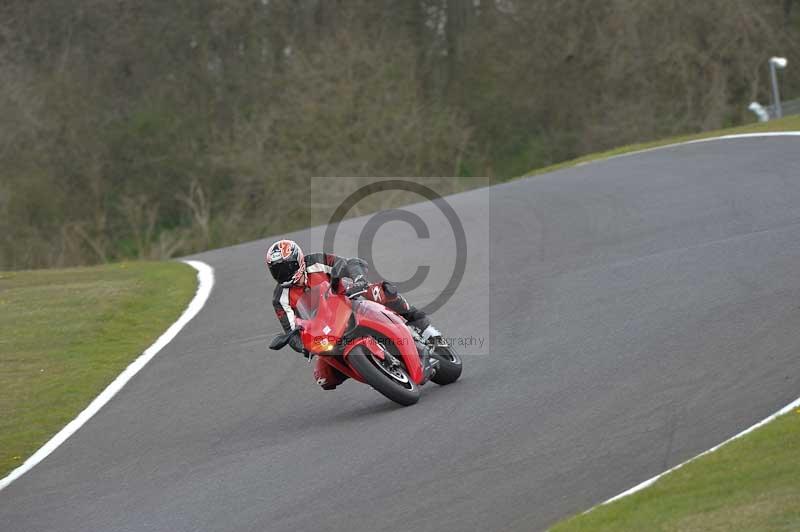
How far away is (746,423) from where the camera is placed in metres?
7.89

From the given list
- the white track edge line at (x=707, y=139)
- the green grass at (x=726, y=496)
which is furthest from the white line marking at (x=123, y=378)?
the white track edge line at (x=707, y=139)

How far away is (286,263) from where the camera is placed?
957cm

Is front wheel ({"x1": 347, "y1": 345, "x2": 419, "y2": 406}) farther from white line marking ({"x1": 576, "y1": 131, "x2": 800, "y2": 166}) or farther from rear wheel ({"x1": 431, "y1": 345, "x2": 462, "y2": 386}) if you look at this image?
white line marking ({"x1": 576, "y1": 131, "x2": 800, "y2": 166})

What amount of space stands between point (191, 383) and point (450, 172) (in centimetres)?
2963

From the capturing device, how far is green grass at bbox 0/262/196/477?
470 inches

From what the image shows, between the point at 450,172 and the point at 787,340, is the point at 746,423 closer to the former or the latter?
the point at 787,340

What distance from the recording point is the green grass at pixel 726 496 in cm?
611

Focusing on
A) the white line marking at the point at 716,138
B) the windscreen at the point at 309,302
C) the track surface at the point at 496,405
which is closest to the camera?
the track surface at the point at 496,405

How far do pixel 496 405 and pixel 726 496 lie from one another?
3.06 m

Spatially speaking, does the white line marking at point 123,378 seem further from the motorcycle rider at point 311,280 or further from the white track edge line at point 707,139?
the white track edge line at point 707,139

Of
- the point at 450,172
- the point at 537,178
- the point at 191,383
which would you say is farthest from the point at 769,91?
the point at 191,383

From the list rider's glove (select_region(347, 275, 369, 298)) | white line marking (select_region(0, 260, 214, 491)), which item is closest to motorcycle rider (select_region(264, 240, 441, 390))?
rider's glove (select_region(347, 275, 369, 298))

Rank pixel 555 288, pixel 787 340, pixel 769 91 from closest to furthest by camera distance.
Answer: pixel 787 340 → pixel 555 288 → pixel 769 91

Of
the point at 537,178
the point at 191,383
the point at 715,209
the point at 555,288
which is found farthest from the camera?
the point at 537,178
